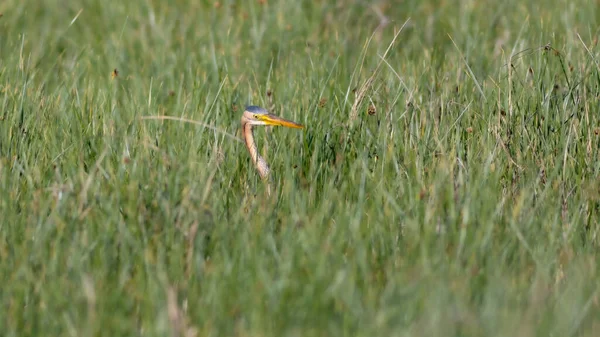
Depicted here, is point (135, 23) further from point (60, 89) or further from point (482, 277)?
point (482, 277)

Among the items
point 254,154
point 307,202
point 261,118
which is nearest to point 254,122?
point 261,118

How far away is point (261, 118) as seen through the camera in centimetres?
441

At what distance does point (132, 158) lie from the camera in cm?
396

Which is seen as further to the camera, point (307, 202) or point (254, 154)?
point (254, 154)

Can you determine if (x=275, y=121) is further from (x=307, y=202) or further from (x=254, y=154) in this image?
(x=307, y=202)

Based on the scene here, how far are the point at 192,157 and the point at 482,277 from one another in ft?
3.84

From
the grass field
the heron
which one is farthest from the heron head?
the grass field

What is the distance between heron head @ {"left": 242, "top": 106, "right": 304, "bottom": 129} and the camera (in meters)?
4.37

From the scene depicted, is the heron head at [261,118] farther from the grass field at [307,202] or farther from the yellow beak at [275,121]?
the grass field at [307,202]

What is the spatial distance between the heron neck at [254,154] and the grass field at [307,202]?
0.19ft

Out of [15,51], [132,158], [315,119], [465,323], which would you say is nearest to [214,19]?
[15,51]

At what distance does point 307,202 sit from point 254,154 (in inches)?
18.2

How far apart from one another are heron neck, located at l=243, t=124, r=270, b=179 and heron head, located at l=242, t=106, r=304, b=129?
0.03 metres

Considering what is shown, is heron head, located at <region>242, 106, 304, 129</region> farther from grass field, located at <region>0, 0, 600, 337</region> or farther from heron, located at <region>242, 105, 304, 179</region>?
grass field, located at <region>0, 0, 600, 337</region>
